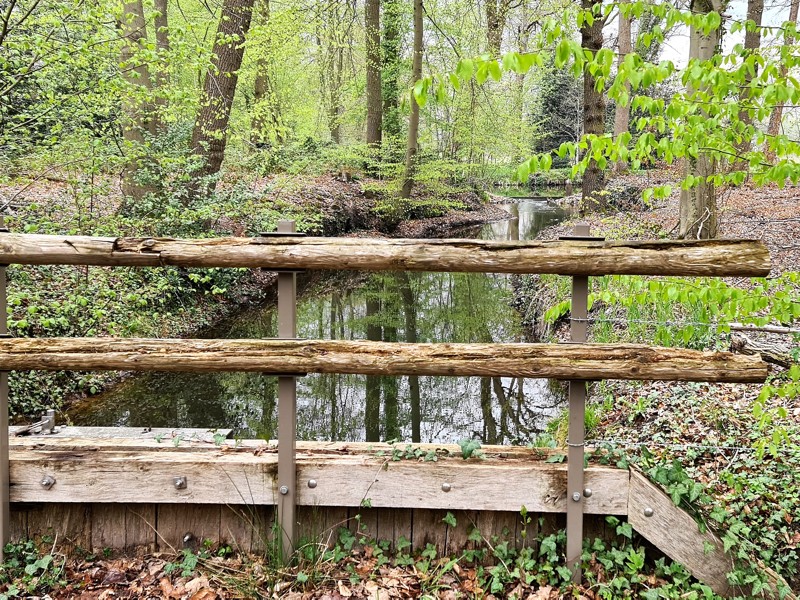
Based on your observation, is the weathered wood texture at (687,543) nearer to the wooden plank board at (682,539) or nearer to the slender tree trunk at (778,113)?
the wooden plank board at (682,539)

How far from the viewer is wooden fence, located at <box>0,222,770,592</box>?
2.68m

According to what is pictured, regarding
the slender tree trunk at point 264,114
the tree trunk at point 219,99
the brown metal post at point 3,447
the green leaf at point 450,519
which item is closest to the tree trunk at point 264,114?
the slender tree trunk at point 264,114

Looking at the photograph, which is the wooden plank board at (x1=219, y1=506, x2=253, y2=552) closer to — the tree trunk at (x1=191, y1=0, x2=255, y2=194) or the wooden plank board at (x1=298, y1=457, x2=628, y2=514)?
the wooden plank board at (x1=298, y1=457, x2=628, y2=514)

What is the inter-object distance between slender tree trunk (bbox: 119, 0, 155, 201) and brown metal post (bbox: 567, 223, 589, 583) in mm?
5599

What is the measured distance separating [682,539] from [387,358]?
1.71 metres

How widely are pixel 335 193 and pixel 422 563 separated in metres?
15.9

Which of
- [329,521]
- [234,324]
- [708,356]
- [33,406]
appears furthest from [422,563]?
[234,324]

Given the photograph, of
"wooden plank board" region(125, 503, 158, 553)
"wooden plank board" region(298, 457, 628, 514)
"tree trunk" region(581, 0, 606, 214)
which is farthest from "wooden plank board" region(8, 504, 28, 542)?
"tree trunk" region(581, 0, 606, 214)

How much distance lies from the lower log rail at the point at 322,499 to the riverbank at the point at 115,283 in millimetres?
2782

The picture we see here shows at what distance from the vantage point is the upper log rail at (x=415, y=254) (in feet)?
8.64

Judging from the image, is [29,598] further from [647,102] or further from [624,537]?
[647,102]

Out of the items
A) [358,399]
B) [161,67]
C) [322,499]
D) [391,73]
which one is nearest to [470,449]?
[322,499]

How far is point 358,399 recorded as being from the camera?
301 inches

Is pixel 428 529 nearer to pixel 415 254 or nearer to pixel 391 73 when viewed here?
pixel 415 254
